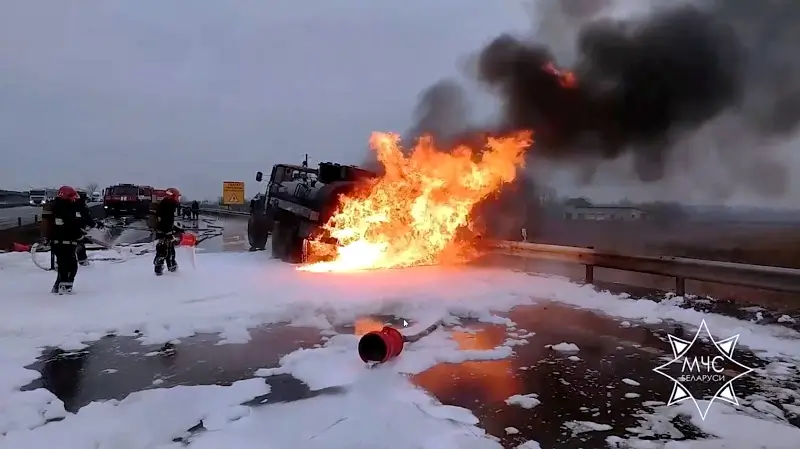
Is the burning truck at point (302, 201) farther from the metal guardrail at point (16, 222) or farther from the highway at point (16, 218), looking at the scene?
the highway at point (16, 218)

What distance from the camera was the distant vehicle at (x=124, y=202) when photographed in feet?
105

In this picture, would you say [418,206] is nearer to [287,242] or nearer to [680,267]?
[287,242]

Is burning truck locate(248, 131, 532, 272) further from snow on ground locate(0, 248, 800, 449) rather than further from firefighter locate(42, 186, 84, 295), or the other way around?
firefighter locate(42, 186, 84, 295)

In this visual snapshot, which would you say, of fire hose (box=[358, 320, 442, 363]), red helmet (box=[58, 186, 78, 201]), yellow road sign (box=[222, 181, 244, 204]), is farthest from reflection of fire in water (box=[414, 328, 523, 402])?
yellow road sign (box=[222, 181, 244, 204])

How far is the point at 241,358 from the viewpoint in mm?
5648

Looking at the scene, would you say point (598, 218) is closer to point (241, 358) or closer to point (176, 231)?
point (176, 231)

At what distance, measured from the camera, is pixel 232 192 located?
42.6 metres

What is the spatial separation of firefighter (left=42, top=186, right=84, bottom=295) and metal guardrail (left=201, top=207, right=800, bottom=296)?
27.6ft

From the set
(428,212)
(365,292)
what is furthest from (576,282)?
(365,292)

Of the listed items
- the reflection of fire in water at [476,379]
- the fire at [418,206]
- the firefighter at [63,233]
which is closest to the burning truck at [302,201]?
the fire at [418,206]

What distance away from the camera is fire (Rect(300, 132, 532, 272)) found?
12.2m

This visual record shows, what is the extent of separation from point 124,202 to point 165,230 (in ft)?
77.6

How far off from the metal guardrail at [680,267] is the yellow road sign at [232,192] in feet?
111

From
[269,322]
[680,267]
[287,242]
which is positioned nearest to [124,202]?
[287,242]
